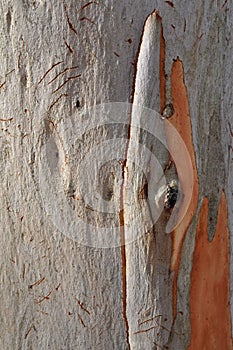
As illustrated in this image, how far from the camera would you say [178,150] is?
108cm

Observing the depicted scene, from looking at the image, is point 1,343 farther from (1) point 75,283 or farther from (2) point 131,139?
(2) point 131,139

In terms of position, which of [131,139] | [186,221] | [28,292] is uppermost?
[131,139]

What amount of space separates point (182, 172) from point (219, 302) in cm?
32

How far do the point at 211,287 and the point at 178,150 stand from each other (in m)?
0.31

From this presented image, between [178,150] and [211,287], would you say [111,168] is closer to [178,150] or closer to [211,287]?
[178,150]

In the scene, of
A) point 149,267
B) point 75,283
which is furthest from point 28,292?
point 149,267

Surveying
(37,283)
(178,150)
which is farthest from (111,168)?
(37,283)

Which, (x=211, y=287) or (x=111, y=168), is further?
(x=211, y=287)

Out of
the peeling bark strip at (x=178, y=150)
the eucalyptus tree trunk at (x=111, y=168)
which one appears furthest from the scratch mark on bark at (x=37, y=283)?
the peeling bark strip at (x=178, y=150)

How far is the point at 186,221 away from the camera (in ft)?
3.61

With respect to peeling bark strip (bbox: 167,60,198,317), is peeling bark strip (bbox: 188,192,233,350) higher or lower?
lower

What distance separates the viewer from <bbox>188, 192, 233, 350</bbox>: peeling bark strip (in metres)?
1.13

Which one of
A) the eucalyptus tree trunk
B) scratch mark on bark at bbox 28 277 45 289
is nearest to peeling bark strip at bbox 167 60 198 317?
the eucalyptus tree trunk

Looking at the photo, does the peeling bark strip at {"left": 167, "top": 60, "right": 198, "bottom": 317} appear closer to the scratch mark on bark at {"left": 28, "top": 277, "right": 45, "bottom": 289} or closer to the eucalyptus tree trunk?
the eucalyptus tree trunk
